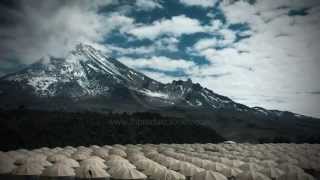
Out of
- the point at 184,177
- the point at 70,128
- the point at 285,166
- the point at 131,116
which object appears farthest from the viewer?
the point at 131,116

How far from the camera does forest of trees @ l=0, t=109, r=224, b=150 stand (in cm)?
6488

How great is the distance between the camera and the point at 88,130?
246 ft

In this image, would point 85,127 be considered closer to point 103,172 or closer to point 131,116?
point 131,116

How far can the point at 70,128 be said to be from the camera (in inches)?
2862

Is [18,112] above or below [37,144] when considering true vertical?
above

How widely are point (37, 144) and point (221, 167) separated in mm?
39016

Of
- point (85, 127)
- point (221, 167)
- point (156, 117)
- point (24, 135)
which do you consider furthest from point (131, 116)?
point (221, 167)

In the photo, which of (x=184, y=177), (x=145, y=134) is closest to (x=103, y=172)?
(x=184, y=177)

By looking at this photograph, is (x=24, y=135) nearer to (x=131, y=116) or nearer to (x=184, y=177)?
(x=131, y=116)

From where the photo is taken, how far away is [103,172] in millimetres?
34750

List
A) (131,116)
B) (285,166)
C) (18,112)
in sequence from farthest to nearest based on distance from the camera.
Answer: (131,116) → (18,112) → (285,166)

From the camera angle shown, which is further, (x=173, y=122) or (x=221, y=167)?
(x=173, y=122)

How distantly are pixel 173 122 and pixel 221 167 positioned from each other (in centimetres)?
5707

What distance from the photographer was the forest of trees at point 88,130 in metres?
64.9
